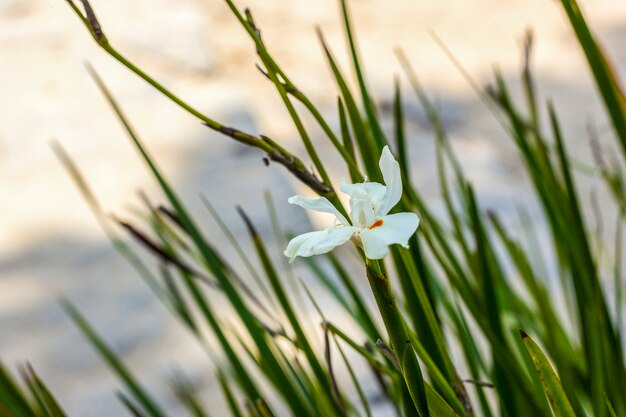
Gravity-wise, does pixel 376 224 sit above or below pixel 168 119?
below

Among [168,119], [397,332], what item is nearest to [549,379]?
[397,332]

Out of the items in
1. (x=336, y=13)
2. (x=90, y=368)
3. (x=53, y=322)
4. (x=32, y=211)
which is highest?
(x=336, y=13)

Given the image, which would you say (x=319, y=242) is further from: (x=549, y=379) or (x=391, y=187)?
(x=549, y=379)

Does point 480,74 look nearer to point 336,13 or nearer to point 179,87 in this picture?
A: point 336,13

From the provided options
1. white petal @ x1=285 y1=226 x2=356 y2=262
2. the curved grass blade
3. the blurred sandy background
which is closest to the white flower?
white petal @ x1=285 y1=226 x2=356 y2=262

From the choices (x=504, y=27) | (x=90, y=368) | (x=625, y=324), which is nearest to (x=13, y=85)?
(x=90, y=368)

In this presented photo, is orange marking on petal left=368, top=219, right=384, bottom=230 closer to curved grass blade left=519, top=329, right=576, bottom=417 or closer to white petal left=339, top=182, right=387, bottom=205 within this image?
white petal left=339, top=182, right=387, bottom=205
